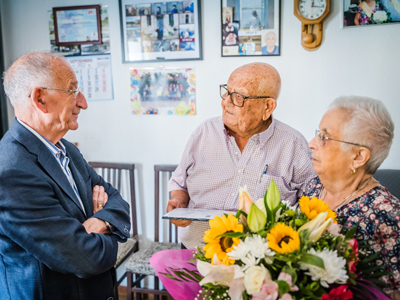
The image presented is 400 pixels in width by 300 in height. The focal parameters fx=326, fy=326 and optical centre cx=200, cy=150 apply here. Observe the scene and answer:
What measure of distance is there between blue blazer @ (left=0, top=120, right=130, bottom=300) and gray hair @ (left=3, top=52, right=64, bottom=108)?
0.35 feet

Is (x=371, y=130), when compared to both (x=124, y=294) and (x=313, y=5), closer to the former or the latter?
(x=313, y=5)

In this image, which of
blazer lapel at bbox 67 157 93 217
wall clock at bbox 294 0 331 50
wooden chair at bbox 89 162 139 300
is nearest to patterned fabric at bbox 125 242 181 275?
wooden chair at bbox 89 162 139 300

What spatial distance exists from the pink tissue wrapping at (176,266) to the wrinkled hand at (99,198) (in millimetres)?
504

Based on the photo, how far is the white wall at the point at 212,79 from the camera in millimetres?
2312

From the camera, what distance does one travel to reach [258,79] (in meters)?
1.59

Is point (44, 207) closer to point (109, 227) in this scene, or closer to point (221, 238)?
point (109, 227)

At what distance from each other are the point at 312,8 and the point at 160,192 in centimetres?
184

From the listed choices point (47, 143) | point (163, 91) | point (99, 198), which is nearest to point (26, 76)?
point (47, 143)

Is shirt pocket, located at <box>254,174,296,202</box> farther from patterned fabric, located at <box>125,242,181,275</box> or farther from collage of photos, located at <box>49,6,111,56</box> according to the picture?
collage of photos, located at <box>49,6,111,56</box>

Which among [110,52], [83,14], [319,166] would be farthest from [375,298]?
[83,14]

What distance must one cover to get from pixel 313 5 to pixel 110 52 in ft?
5.32

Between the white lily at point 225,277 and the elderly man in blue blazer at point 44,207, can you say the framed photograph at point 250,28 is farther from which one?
the white lily at point 225,277

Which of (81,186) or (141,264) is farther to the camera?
(141,264)

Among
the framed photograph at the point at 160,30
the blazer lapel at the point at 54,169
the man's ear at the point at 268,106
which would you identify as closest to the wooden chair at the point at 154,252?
the framed photograph at the point at 160,30
